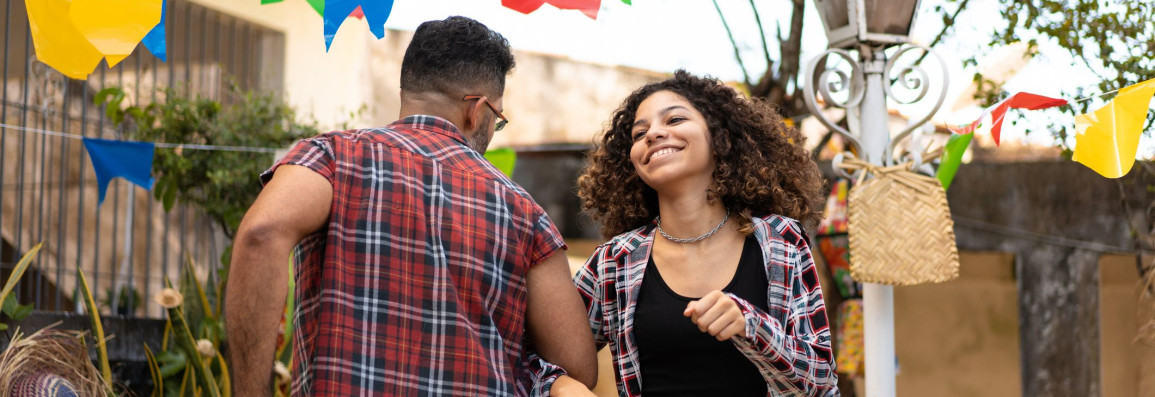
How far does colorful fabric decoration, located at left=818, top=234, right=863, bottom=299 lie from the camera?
5.96 m

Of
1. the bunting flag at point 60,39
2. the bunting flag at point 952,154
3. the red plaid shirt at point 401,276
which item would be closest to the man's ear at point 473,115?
the red plaid shirt at point 401,276

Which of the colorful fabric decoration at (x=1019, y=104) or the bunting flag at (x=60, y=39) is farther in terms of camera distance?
the colorful fabric decoration at (x=1019, y=104)

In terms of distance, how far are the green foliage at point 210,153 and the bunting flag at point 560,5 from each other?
3.29 m

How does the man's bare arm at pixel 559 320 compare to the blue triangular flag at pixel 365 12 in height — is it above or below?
below

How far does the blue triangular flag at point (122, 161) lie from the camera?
14.9 ft

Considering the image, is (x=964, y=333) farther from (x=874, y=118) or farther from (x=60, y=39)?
(x=60, y=39)

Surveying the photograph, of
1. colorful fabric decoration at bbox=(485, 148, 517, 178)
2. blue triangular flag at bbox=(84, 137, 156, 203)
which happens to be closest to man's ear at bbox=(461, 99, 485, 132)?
blue triangular flag at bbox=(84, 137, 156, 203)

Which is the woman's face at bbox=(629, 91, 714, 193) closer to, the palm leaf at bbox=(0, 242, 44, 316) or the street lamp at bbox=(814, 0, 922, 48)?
the street lamp at bbox=(814, 0, 922, 48)

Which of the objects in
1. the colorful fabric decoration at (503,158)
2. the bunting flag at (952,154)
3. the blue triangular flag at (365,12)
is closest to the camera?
the blue triangular flag at (365,12)

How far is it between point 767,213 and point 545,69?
998cm

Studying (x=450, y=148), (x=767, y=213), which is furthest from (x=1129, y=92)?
(x=450, y=148)

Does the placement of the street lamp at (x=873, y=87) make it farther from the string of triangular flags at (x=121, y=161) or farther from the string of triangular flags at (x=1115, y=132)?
the string of triangular flags at (x=121, y=161)

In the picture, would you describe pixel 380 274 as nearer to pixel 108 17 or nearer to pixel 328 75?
pixel 108 17

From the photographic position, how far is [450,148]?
234cm
